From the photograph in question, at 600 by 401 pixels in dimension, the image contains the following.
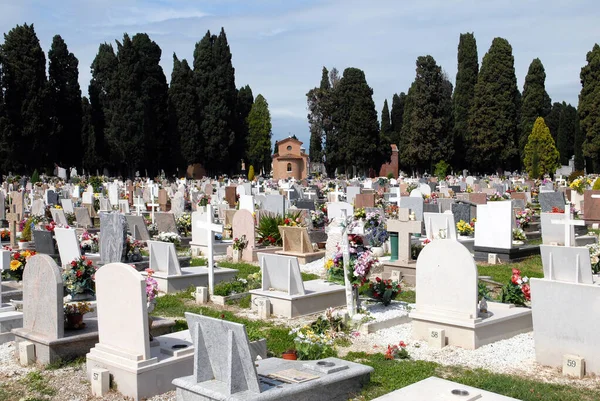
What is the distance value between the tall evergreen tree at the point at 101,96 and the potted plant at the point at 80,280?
164 ft

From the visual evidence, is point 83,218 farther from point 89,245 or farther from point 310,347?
point 310,347

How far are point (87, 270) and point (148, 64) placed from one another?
55131 millimetres

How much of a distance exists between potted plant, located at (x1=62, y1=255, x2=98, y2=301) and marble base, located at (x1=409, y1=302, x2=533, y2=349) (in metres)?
5.34

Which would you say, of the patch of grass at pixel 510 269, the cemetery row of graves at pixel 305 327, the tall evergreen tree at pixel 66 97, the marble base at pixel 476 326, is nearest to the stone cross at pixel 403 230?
the cemetery row of graves at pixel 305 327

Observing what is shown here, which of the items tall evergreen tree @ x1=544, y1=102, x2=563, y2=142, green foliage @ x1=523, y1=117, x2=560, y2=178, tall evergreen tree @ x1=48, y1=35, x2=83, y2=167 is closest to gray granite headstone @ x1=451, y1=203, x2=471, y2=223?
green foliage @ x1=523, y1=117, x2=560, y2=178

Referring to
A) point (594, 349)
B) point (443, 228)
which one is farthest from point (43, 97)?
point (594, 349)

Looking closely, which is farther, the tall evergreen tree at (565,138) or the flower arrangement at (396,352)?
the tall evergreen tree at (565,138)

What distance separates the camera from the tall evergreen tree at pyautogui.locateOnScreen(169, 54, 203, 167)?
215 ft

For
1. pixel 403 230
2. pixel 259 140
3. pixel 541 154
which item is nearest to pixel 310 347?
pixel 403 230

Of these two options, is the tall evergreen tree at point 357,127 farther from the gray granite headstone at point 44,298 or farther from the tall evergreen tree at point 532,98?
the gray granite headstone at point 44,298

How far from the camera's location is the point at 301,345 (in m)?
7.34

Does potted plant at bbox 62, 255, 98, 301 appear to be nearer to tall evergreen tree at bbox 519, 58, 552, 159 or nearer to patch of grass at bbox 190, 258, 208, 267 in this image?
patch of grass at bbox 190, 258, 208, 267

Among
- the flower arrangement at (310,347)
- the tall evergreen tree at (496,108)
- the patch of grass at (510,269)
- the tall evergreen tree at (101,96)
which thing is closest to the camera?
the flower arrangement at (310,347)

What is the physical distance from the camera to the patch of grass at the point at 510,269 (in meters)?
13.7
